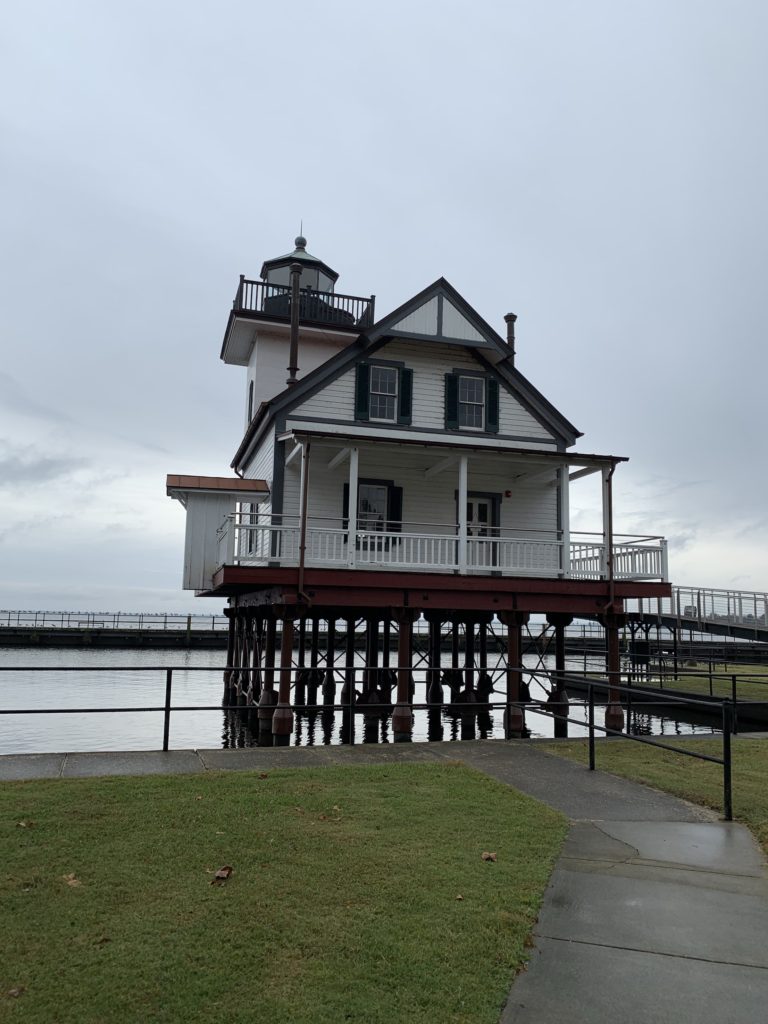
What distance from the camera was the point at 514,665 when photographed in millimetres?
18484

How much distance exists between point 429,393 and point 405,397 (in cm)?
79

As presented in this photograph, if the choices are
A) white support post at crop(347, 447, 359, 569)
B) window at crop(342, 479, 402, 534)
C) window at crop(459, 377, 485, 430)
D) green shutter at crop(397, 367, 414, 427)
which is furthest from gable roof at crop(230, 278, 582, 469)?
white support post at crop(347, 447, 359, 569)

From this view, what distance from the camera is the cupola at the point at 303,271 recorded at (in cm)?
2970

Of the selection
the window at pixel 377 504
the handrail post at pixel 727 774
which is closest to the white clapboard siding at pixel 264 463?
the window at pixel 377 504

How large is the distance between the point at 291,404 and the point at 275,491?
2.40 m

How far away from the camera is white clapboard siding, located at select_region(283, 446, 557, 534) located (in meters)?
21.1

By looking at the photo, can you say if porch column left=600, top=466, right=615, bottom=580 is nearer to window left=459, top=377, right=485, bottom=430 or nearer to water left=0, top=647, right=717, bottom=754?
water left=0, top=647, right=717, bottom=754

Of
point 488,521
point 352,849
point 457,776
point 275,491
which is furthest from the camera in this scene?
point 488,521

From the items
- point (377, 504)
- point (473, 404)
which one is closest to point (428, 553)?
point (377, 504)

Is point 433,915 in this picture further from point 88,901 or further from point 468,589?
point 468,589

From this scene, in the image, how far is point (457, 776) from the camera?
8758 mm

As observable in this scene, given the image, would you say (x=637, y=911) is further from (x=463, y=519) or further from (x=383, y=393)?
(x=383, y=393)

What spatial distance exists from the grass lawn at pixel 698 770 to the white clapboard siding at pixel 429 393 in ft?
37.7

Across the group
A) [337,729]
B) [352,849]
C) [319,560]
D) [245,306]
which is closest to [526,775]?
[352,849]
